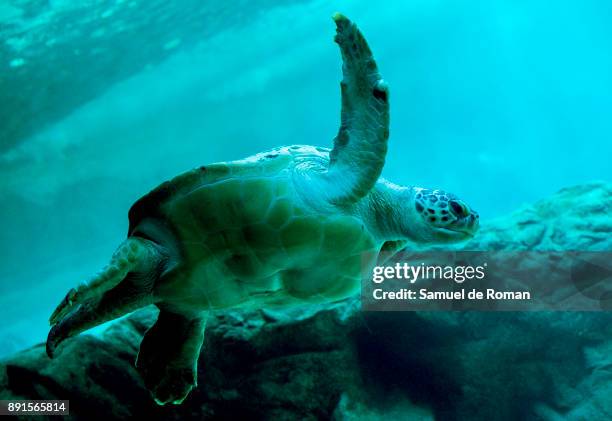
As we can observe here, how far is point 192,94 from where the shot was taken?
20.4 m

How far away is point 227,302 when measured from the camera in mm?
2934

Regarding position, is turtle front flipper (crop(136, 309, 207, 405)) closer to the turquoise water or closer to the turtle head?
the turtle head

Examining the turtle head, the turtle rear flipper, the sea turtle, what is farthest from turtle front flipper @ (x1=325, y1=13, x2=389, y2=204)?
the turtle rear flipper

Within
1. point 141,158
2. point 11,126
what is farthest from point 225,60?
point 11,126

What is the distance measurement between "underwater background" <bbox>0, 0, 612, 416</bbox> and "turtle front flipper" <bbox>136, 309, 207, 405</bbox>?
384 centimetres

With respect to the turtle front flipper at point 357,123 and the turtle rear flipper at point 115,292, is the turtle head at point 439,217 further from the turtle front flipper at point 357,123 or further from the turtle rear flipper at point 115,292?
the turtle rear flipper at point 115,292

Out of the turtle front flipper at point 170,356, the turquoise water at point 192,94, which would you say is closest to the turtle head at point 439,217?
the turtle front flipper at point 170,356

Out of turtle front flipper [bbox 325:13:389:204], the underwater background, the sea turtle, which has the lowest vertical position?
the sea turtle

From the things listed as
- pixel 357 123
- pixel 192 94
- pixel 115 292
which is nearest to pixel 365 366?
pixel 115 292

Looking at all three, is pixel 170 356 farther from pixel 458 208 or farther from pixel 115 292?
pixel 458 208

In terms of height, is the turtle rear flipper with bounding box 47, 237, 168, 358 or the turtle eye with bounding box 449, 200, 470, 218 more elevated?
the turtle eye with bounding box 449, 200, 470, 218

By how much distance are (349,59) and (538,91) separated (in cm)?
6802

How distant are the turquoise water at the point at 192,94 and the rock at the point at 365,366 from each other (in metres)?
10.2

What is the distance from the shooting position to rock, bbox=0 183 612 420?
3715 mm
